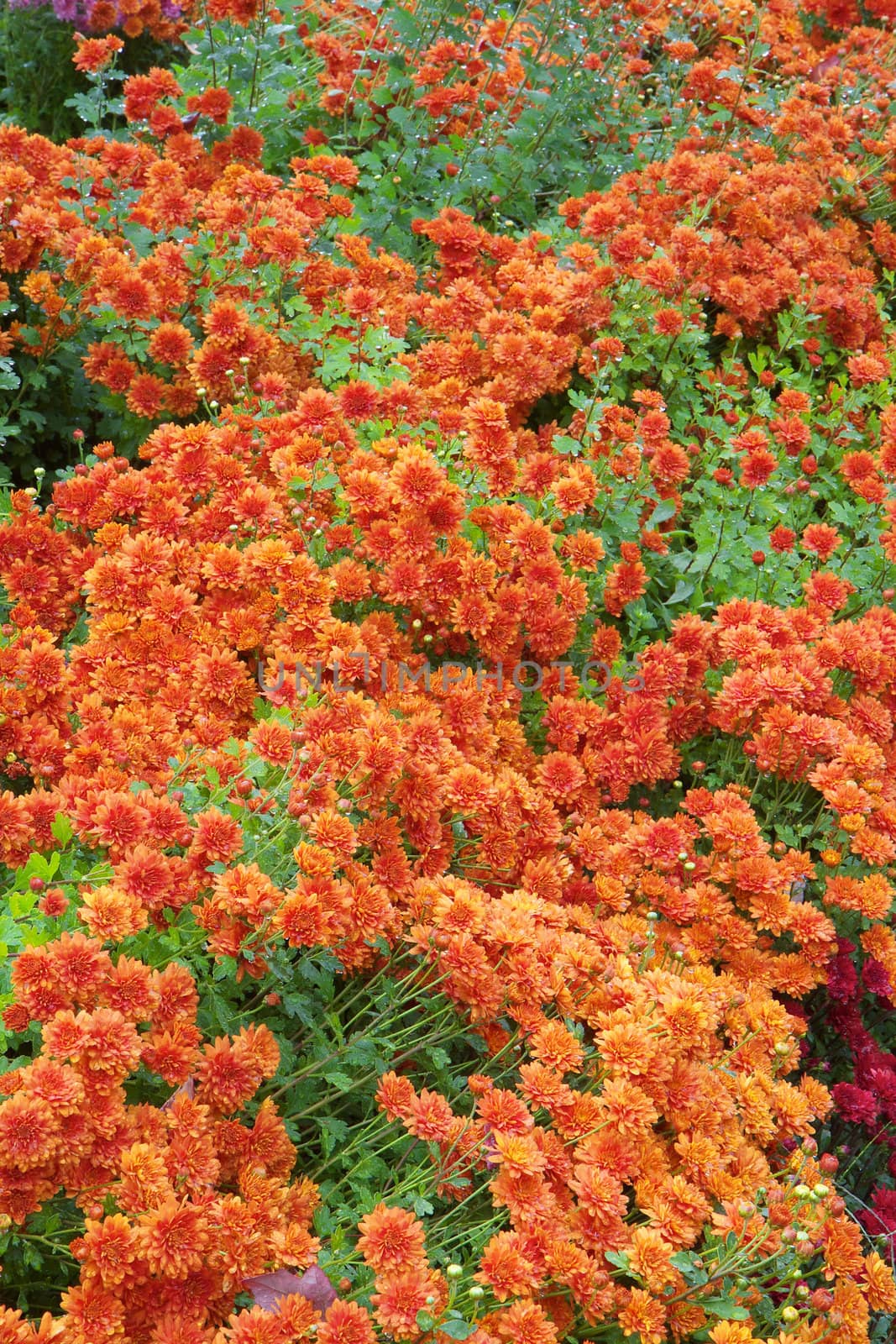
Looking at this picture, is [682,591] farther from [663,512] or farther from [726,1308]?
[726,1308]

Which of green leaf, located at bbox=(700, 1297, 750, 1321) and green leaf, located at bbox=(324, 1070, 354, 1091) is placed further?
green leaf, located at bbox=(324, 1070, 354, 1091)

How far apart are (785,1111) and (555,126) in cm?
404

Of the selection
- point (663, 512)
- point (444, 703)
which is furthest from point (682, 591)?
point (444, 703)

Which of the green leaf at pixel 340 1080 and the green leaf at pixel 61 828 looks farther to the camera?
the green leaf at pixel 61 828

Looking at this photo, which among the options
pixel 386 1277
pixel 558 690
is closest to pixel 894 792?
pixel 558 690

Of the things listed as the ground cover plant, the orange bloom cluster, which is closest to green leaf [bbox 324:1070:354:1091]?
the ground cover plant

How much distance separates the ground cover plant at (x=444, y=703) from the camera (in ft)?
6.68

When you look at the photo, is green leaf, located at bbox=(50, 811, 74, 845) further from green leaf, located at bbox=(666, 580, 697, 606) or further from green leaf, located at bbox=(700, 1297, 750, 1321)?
green leaf, located at bbox=(666, 580, 697, 606)

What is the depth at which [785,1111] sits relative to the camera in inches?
95.9

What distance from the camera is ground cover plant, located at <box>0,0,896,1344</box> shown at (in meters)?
2.04

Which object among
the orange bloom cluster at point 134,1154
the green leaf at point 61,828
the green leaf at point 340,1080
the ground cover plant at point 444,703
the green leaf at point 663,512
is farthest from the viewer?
the green leaf at point 663,512

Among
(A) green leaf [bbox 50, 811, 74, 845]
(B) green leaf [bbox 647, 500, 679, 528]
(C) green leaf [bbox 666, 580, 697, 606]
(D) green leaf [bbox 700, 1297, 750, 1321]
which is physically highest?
(B) green leaf [bbox 647, 500, 679, 528]

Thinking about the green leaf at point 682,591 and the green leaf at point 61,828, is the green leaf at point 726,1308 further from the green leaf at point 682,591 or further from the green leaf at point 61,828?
the green leaf at point 682,591

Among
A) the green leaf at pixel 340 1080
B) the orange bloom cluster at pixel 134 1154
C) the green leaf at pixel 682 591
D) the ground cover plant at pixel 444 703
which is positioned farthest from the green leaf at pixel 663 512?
the orange bloom cluster at pixel 134 1154
